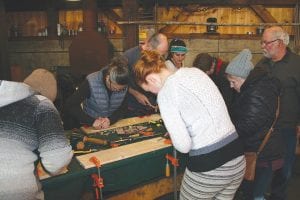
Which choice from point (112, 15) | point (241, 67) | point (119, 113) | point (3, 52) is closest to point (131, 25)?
point (112, 15)

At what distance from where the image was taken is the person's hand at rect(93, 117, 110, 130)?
127 inches

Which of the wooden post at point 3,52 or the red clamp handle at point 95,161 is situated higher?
the wooden post at point 3,52

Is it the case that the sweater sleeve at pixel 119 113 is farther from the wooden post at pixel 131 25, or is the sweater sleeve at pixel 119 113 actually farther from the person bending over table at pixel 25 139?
the wooden post at pixel 131 25

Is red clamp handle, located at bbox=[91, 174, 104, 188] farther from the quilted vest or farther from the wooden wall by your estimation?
the wooden wall

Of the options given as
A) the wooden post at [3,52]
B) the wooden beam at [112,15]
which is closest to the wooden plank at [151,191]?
the wooden post at [3,52]

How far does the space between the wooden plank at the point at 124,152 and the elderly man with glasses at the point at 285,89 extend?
1.52 m

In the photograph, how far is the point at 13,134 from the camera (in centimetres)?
160

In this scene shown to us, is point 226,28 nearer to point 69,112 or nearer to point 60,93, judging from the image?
point 60,93

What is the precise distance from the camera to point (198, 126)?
6.52ft

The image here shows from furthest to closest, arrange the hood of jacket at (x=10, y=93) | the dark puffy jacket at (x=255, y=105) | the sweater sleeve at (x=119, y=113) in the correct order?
the sweater sleeve at (x=119, y=113) < the dark puffy jacket at (x=255, y=105) < the hood of jacket at (x=10, y=93)

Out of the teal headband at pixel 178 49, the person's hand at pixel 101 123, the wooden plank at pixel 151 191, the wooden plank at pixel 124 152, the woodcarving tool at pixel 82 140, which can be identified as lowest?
the wooden plank at pixel 151 191

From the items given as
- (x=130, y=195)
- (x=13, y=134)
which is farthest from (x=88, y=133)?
(x=13, y=134)

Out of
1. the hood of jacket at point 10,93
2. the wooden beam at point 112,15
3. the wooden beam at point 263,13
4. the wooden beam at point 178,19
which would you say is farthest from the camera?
the wooden beam at point 112,15

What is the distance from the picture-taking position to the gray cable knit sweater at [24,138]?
1.59 metres
